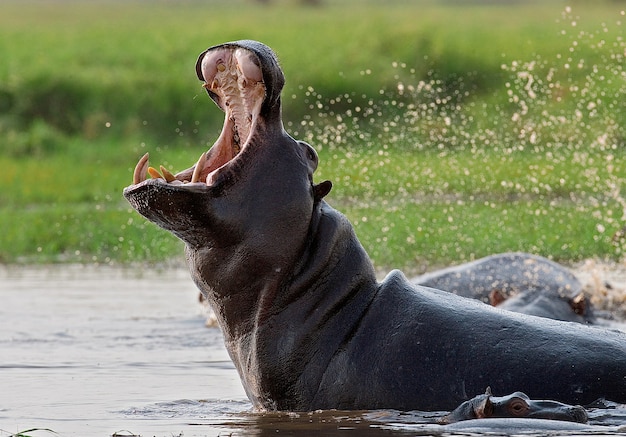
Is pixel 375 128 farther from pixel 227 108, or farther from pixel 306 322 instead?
pixel 306 322

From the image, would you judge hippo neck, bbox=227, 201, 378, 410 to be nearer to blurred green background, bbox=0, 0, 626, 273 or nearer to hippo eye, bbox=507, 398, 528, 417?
hippo eye, bbox=507, 398, 528, 417

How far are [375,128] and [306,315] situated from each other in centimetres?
1414

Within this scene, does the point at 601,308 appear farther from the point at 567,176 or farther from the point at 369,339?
the point at 567,176

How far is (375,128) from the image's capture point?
19562 millimetres

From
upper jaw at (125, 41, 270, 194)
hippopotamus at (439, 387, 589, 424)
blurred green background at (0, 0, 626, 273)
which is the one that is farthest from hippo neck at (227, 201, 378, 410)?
blurred green background at (0, 0, 626, 273)

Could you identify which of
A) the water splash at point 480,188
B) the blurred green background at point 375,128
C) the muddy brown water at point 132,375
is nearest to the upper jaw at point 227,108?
the muddy brown water at point 132,375

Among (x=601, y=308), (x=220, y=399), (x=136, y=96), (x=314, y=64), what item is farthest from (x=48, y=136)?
(x=220, y=399)

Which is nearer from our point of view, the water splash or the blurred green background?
the water splash

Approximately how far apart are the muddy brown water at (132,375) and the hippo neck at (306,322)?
0.39 ft

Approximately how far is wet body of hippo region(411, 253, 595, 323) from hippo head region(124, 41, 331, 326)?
339 cm

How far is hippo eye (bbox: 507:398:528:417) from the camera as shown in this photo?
16.9ft

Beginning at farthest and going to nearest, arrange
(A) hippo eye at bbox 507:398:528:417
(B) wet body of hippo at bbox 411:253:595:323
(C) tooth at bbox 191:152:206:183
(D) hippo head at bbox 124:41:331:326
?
(B) wet body of hippo at bbox 411:253:595:323 < (C) tooth at bbox 191:152:206:183 < (D) hippo head at bbox 124:41:331:326 < (A) hippo eye at bbox 507:398:528:417

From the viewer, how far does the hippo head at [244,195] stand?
532 cm

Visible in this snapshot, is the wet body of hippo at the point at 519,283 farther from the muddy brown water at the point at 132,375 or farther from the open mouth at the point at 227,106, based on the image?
the open mouth at the point at 227,106
